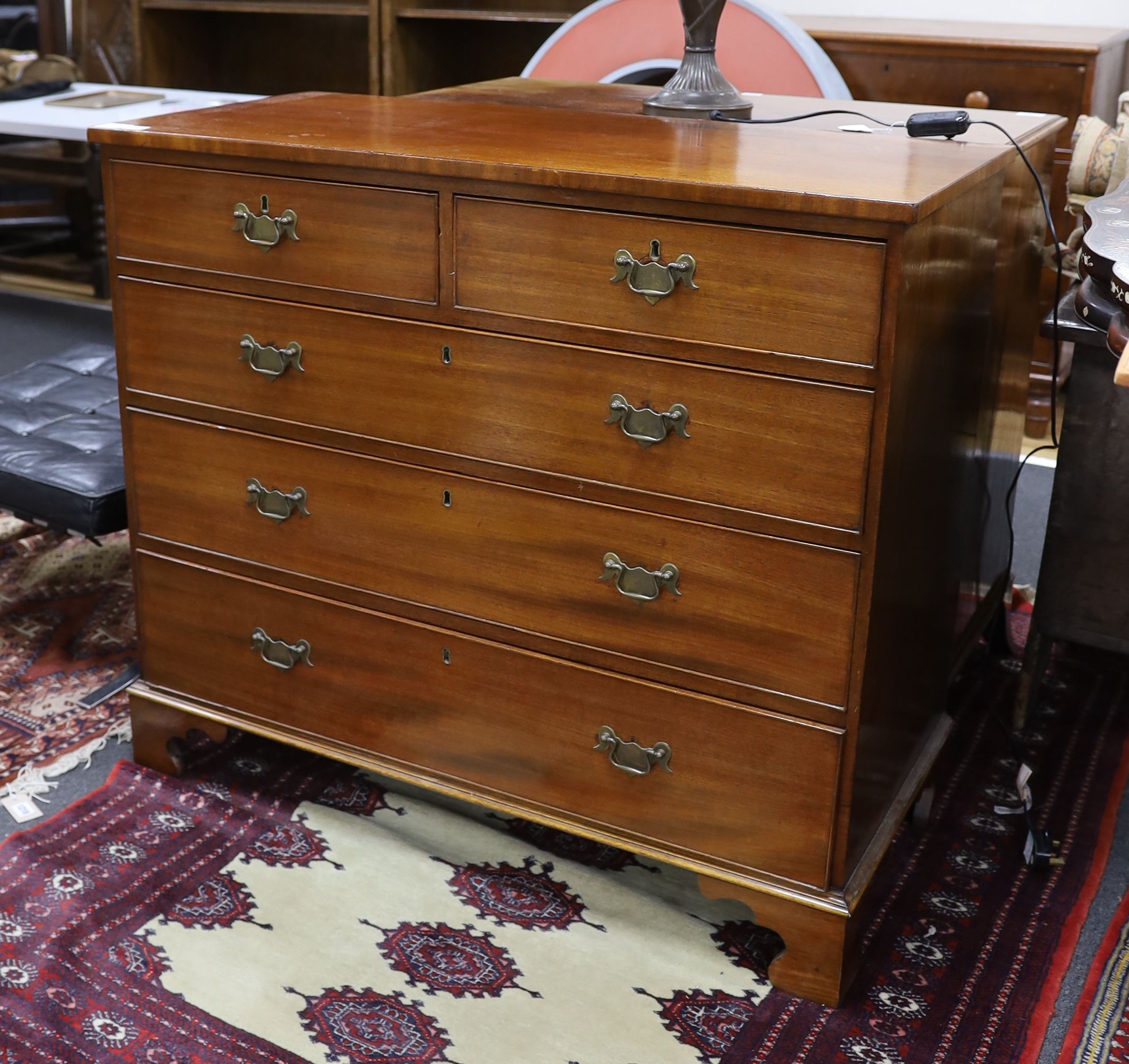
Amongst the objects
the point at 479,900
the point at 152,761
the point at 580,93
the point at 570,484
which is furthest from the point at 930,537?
the point at 152,761

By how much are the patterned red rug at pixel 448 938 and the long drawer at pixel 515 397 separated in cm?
57

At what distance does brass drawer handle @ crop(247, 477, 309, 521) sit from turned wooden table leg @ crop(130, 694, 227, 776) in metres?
0.35

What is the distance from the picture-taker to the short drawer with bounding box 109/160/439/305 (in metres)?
1.46

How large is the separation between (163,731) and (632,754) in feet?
2.42

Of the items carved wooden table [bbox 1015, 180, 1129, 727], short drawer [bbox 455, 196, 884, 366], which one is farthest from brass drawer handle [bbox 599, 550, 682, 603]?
carved wooden table [bbox 1015, 180, 1129, 727]

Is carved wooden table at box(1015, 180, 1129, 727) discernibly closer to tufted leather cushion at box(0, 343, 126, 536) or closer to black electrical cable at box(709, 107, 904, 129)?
black electrical cable at box(709, 107, 904, 129)

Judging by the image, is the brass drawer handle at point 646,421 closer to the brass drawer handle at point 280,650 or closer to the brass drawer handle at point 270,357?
the brass drawer handle at point 270,357

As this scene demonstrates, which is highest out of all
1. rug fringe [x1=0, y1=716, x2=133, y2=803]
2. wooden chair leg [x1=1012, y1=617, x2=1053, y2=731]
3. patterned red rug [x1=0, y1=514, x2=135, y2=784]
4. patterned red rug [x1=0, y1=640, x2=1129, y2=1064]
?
wooden chair leg [x1=1012, y1=617, x2=1053, y2=731]

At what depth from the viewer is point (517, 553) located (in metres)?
1.52

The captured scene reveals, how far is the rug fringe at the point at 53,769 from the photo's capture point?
184 cm

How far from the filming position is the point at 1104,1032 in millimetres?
1436

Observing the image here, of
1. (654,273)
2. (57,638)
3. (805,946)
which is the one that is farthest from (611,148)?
(57,638)

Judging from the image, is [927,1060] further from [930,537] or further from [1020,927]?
[930,537]

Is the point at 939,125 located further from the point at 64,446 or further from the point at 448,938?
the point at 64,446
